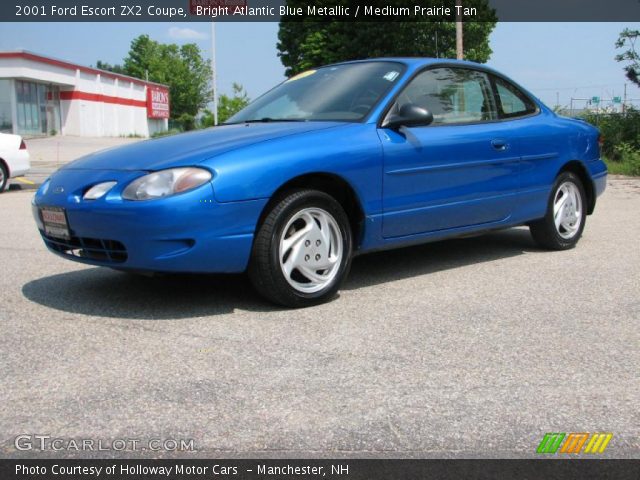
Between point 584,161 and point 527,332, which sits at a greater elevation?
point 584,161

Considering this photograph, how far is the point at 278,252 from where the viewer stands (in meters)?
4.36

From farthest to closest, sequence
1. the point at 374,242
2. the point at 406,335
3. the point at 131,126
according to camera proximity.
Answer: the point at 131,126 < the point at 374,242 < the point at 406,335

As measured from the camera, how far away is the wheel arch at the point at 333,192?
4.43m

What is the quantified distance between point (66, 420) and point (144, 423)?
30 cm

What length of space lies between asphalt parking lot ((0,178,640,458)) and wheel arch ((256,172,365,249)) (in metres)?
0.47

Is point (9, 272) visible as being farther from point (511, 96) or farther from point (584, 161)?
point (584, 161)

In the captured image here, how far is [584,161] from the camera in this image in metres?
6.59

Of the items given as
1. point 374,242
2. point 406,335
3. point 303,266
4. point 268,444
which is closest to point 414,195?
point 374,242

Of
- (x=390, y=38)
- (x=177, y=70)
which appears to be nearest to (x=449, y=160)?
(x=390, y=38)

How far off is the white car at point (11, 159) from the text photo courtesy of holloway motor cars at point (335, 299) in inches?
273

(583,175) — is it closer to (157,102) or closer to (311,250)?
(311,250)

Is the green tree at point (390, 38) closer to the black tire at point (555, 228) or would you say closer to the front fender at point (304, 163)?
the black tire at point (555, 228)
